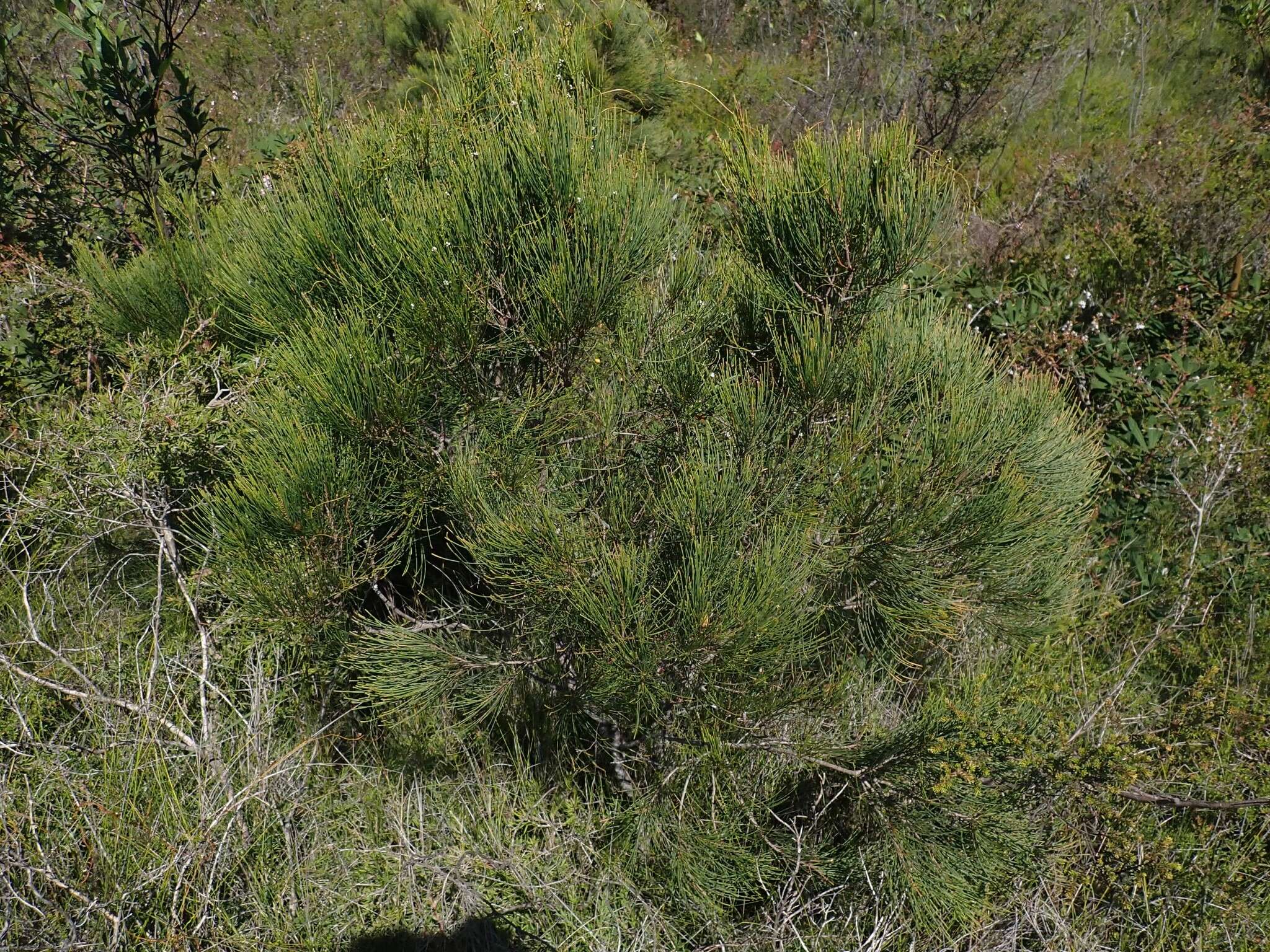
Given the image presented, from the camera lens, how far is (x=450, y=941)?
2.51 metres

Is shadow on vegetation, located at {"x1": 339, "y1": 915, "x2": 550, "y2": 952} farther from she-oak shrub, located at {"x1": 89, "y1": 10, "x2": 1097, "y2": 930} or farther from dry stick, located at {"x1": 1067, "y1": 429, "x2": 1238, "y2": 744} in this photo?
dry stick, located at {"x1": 1067, "y1": 429, "x2": 1238, "y2": 744}

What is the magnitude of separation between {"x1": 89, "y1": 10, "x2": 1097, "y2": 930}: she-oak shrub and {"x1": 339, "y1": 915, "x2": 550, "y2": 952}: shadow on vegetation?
40cm

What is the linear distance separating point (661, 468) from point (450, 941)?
4.51ft

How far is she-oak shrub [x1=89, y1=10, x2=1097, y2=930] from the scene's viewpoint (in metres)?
2.33

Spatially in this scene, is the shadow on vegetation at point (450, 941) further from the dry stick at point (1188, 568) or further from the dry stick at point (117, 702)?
the dry stick at point (1188, 568)

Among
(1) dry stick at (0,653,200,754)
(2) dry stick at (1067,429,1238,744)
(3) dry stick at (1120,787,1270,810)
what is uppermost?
(1) dry stick at (0,653,200,754)

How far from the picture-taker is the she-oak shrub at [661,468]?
7.63 ft

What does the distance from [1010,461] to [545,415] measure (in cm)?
128

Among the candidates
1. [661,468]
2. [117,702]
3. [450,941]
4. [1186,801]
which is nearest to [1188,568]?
[1186,801]

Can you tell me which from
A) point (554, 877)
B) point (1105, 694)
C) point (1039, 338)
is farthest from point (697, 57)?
point (554, 877)

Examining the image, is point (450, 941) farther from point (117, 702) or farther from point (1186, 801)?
point (1186, 801)

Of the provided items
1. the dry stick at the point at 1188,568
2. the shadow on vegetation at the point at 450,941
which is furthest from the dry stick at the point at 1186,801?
the shadow on vegetation at the point at 450,941

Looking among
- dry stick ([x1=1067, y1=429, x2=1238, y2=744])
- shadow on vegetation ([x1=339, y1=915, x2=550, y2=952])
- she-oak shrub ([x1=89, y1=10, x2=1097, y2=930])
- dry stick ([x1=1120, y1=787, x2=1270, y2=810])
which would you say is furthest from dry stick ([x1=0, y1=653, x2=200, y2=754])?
dry stick ([x1=1067, y1=429, x2=1238, y2=744])

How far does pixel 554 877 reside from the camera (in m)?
2.71
